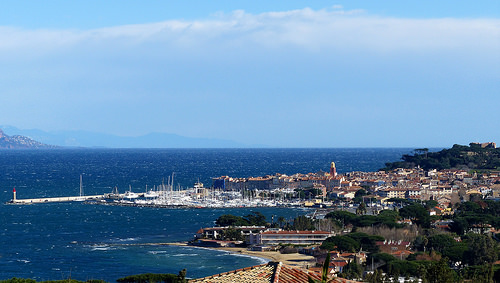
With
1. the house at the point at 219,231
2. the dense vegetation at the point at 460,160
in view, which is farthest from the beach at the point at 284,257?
the dense vegetation at the point at 460,160

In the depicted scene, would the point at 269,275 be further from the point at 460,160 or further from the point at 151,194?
the point at 460,160

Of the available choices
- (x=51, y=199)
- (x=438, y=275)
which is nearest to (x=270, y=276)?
(x=438, y=275)

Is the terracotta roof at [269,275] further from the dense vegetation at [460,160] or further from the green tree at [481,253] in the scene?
the dense vegetation at [460,160]

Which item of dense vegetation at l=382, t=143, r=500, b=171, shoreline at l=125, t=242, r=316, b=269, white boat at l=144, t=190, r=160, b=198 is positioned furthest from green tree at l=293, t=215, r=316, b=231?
Result: dense vegetation at l=382, t=143, r=500, b=171

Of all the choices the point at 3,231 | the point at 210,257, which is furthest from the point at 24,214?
the point at 210,257

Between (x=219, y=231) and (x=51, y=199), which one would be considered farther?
(x=51, y=199)

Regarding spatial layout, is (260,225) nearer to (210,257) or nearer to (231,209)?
(210,257)

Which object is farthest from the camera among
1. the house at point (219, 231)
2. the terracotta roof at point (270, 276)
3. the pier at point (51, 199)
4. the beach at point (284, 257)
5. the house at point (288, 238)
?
the pier at point (51, 199)

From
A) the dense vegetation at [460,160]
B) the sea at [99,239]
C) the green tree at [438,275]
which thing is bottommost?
the sea at [99,239]
